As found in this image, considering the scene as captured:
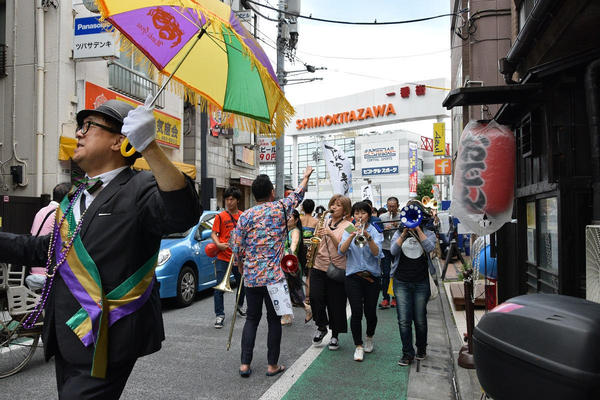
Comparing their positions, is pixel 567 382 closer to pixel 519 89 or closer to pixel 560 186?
pixel 560 186

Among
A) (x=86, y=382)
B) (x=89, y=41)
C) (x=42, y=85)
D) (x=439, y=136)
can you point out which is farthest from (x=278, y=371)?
(x=439, y=136)

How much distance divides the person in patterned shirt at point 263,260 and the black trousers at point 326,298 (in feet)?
4.03

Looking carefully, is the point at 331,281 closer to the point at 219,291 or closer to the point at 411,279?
the point at 411,279

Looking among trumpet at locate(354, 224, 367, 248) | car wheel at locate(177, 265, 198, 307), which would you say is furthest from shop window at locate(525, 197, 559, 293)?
car wheel at locate(177, 265, 198, 307)

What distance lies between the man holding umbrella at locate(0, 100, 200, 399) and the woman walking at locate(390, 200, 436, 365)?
3.49 meters

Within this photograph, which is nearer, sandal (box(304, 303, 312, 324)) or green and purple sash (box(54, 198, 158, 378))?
green and purple sash (box(54, 198, 158, 378))

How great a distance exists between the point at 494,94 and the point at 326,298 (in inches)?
124

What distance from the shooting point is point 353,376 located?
15.4ft

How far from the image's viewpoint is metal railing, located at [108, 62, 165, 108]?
13.5m

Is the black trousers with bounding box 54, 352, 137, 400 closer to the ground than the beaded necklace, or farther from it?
closer to the ground

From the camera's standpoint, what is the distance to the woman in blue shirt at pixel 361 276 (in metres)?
5.32

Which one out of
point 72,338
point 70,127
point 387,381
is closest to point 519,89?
point 387,381

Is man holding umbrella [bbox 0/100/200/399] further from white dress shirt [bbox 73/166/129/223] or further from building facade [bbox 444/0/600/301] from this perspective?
building facade [bbox 444/0/600/301]

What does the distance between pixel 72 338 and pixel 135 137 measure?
0.92m
